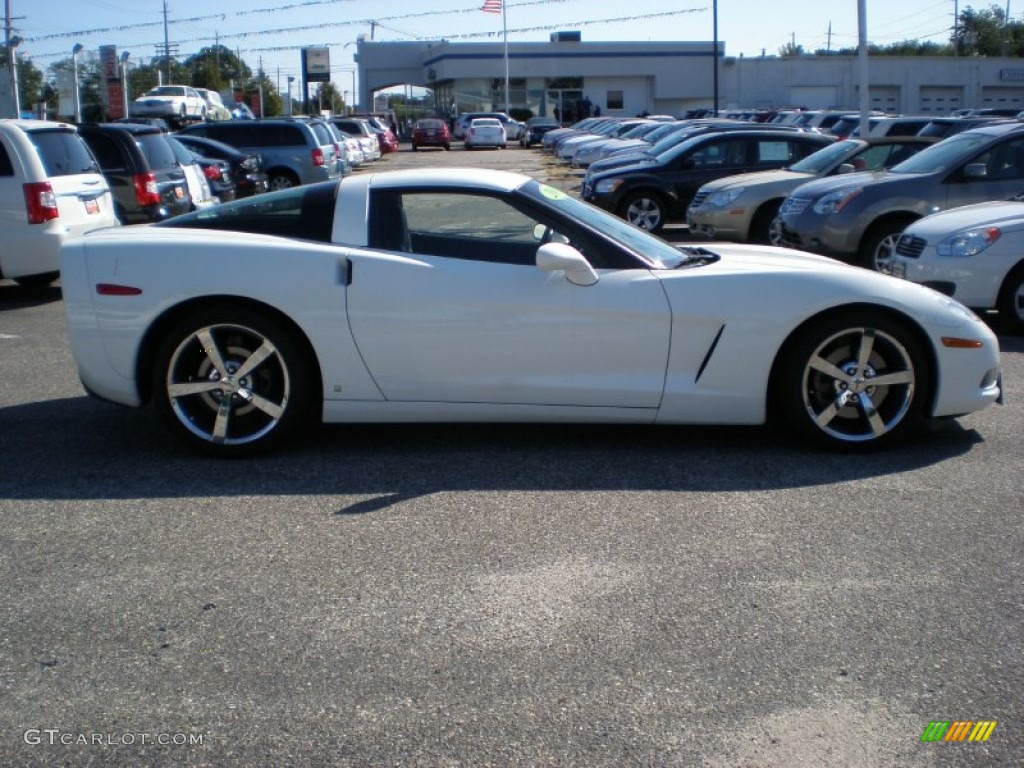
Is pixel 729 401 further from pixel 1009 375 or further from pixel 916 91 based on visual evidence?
pixel 916 91

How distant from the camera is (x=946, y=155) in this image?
12.4 meters

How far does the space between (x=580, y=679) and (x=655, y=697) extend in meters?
0.24

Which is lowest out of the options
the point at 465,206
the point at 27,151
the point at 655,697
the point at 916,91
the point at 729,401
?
the point at 655,697

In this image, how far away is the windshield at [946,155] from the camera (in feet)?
39.7

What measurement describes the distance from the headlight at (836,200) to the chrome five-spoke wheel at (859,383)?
6.60m

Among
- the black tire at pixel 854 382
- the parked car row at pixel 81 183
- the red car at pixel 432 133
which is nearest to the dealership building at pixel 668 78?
the red car at pixel 432 133

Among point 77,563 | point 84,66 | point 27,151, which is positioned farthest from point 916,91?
point 77,563

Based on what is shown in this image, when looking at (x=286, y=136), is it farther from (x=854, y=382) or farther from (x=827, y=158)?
(x=854, y=382)

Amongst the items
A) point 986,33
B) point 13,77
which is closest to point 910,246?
point 13,77

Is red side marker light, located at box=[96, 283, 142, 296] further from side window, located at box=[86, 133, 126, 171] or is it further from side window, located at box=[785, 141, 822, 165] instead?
side window, located at box=[785, 141, 822, 165]

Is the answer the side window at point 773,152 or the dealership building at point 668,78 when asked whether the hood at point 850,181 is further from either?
the dealership building at point 668,78

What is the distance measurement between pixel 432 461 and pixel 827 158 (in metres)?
11.2

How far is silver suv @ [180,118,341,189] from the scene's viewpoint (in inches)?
997

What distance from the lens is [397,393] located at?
18.9 feet
